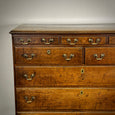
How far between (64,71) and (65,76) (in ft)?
0.18

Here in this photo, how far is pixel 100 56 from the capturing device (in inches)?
95.8

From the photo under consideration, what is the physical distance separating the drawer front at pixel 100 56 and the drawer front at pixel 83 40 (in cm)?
7

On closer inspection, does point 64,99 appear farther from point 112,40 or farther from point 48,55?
point 112,40

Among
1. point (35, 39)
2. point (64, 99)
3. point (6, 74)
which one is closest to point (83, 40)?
point (35, 39)

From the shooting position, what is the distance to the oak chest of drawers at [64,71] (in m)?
2.38

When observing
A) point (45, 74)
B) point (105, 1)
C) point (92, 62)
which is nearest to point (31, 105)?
point (45, 74)

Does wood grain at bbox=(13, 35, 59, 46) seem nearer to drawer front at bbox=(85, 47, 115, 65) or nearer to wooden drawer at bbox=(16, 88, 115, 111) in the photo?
drawer front at bbox=(85, 47, 115, 65)

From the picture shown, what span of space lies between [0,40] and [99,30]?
1317 millimetres

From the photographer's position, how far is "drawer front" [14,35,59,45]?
238cm

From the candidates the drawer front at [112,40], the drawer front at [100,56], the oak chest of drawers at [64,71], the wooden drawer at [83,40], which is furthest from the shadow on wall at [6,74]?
the drawer front at [112,40]

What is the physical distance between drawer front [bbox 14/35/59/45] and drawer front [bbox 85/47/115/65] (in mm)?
346

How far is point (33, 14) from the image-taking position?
2.98 m

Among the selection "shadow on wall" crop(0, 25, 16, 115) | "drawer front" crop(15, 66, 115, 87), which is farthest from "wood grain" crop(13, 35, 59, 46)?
"shadow on wall" crop(0, 25, 16, 115)

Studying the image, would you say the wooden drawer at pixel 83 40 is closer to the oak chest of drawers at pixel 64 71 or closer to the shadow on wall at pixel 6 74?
the oak chest of drawers at pixel 64 71
